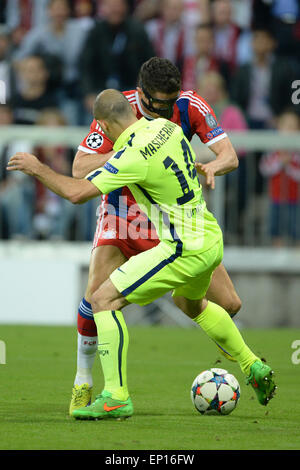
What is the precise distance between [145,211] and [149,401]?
141 cm

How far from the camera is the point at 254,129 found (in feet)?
45.1

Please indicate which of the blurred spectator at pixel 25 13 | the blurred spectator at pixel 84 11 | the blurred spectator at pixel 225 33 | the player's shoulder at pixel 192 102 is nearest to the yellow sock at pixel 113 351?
the player's shoulder at pixel 192 102

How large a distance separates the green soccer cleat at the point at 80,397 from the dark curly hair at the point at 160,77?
6.70 ft

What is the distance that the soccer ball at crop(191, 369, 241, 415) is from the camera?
251 inches

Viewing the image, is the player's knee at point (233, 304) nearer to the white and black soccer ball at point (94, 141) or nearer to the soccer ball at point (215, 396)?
the soccer ball at point (215, 396)

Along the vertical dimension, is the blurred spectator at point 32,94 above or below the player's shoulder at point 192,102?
above

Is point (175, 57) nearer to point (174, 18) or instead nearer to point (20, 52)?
point (174, 18)

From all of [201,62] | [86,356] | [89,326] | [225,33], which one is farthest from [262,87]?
[86,356]

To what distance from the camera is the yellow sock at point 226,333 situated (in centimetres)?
671

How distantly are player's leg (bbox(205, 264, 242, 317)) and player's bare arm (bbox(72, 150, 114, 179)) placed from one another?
1151 millimetres

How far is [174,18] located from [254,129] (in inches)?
78.7

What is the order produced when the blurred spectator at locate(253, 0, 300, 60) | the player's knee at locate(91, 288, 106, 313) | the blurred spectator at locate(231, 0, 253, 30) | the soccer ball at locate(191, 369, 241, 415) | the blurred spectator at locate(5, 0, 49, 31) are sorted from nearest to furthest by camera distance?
the player's knee at locate(91, 288, 106, 313)
the soccer ball at locate(191, 369, 241, 415)
the blurred spectator at locate(253, 0, 300, 60)
the blurred spectator at locate(231, 0, 253, 30)
the blurred spectator at locate(5, 0, 49, 31)

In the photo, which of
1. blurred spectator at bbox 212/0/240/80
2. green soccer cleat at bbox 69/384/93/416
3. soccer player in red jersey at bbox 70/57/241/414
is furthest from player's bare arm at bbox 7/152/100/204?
blurred spectator at bbox 212/0/240/80

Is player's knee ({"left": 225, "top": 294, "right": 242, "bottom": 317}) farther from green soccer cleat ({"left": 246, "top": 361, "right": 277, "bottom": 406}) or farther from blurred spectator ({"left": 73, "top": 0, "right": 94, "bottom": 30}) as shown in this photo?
blurred spectator ({"left": 73, "top": 0, "right": 94, "bottom": 30})
